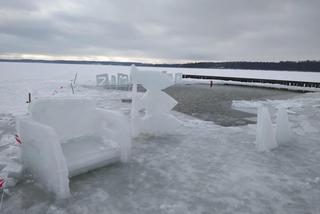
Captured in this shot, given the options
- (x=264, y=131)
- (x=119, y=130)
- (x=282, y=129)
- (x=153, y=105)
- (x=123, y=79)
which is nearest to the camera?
(x=119, y=130)

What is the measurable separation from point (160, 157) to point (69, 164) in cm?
207

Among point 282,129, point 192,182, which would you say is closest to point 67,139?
point 192,182

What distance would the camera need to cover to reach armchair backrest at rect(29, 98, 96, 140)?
14.6 ft

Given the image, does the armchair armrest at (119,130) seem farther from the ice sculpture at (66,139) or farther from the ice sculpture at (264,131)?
the ice sculpture at (264,131)

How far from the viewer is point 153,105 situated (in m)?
7.26

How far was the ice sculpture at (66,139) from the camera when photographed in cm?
379

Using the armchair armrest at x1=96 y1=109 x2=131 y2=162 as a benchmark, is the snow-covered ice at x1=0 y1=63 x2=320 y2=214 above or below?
below

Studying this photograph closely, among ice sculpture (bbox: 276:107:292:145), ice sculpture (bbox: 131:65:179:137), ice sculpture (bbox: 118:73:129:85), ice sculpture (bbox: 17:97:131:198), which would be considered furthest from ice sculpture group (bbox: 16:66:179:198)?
ice sculpture (bbox: 118:73:129:85)

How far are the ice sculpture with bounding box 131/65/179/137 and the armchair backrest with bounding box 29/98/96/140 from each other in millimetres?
2043

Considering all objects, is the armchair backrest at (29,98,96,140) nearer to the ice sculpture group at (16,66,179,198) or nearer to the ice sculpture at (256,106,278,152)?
the ice sculpture group at (16,66,179,198)

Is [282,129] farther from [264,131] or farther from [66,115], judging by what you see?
[66,115]

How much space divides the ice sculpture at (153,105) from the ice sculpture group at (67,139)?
1.65m

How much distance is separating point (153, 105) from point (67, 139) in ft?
9.21

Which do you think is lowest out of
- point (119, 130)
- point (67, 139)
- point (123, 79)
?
point (67, 139)
